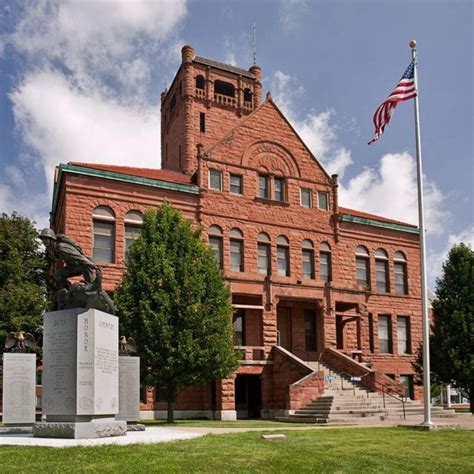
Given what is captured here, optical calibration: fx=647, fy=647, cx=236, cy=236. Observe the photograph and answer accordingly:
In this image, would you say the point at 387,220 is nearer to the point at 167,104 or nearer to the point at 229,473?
the point at 167,104

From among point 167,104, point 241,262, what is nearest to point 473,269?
point 241,262

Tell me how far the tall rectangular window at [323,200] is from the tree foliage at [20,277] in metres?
16.5

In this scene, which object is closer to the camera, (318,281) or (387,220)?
(318,281)

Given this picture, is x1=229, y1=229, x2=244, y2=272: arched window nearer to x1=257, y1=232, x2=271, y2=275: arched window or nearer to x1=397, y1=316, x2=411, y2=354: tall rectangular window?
x1=257, y1=232, x2=271, y2=275: arched window

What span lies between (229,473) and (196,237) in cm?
1824

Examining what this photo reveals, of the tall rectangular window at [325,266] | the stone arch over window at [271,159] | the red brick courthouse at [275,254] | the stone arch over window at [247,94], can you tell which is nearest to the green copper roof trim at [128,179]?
the red brick courthouse at [275,254]

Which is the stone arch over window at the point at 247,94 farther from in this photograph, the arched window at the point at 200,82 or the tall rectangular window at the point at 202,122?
the tall rectangular window at the point at 202,122

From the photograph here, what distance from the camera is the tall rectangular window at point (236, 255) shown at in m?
34.9

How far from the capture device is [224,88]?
4775cm

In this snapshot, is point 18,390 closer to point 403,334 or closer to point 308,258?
point 308,258

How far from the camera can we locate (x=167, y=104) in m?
50.4

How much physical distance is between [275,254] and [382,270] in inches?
338

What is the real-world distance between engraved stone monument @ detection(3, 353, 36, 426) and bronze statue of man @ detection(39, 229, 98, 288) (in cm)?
490

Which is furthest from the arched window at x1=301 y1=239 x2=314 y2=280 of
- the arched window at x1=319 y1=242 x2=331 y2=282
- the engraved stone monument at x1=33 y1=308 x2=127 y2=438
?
the engraved stone monument at x1=33 y1=308 x2=127 y2=438
